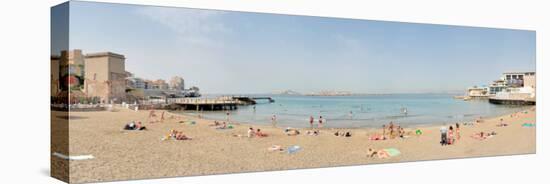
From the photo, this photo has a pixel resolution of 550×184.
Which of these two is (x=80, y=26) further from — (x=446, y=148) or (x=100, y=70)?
(x=446, y=148)

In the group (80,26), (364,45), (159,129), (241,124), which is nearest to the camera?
(80,26)

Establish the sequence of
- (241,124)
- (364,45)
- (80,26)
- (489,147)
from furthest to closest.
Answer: (489,147), (364,45), (241,124), (80,26)

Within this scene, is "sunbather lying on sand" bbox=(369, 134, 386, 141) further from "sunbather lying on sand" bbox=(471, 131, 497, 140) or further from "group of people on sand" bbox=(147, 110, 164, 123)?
"group of people on sand" bbox=(147, 110, 164, 123)

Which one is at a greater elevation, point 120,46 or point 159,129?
point 120,46

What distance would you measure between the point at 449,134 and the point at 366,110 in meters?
2.11

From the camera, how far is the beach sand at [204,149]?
9.30m

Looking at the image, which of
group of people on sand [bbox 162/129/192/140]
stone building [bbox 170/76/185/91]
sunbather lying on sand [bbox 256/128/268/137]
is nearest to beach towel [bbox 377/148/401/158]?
sunbather lying on sand [bbox 256/128/268/137]

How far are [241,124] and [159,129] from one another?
1.55 meters

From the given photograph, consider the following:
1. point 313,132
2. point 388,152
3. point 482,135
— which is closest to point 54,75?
point 313,132

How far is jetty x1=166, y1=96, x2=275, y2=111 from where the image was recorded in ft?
34.0

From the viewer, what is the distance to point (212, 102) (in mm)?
10672

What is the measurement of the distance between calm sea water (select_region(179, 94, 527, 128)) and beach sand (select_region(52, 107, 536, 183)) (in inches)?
7.9

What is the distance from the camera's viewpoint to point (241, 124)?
1074 cm

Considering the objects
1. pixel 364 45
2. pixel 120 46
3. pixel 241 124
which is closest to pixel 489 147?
pixel 364 45
